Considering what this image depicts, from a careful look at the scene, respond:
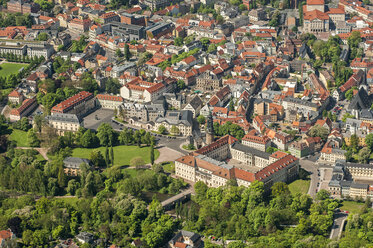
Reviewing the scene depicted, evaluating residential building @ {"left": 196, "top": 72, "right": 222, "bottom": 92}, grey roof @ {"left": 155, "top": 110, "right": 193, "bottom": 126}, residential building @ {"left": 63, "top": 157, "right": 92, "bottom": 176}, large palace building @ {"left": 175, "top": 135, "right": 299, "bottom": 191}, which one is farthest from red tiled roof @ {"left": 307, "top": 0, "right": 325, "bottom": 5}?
residential building @ {"left": 63, "top": 157, "right": 92, "bottom": 176}

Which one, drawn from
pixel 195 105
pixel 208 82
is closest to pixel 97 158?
pixel 195 105

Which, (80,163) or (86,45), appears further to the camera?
(86,45)

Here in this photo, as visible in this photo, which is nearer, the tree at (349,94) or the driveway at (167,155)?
the driveway at (167,155)

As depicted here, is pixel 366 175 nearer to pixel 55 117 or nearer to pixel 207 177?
pixel 207 177

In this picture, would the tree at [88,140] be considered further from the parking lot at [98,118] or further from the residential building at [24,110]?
the residential building at [24,110]

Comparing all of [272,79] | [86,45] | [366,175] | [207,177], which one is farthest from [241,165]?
[86,45]

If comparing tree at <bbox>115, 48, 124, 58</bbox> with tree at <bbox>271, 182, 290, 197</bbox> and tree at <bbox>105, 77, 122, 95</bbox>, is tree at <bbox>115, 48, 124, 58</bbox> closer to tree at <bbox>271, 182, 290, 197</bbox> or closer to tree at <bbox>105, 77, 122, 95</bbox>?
tree at <bbox>105, 77, 122, 95</bbox>

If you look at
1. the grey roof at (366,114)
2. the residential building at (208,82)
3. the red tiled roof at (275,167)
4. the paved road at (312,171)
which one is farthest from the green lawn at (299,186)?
the residential building at (208,82)
